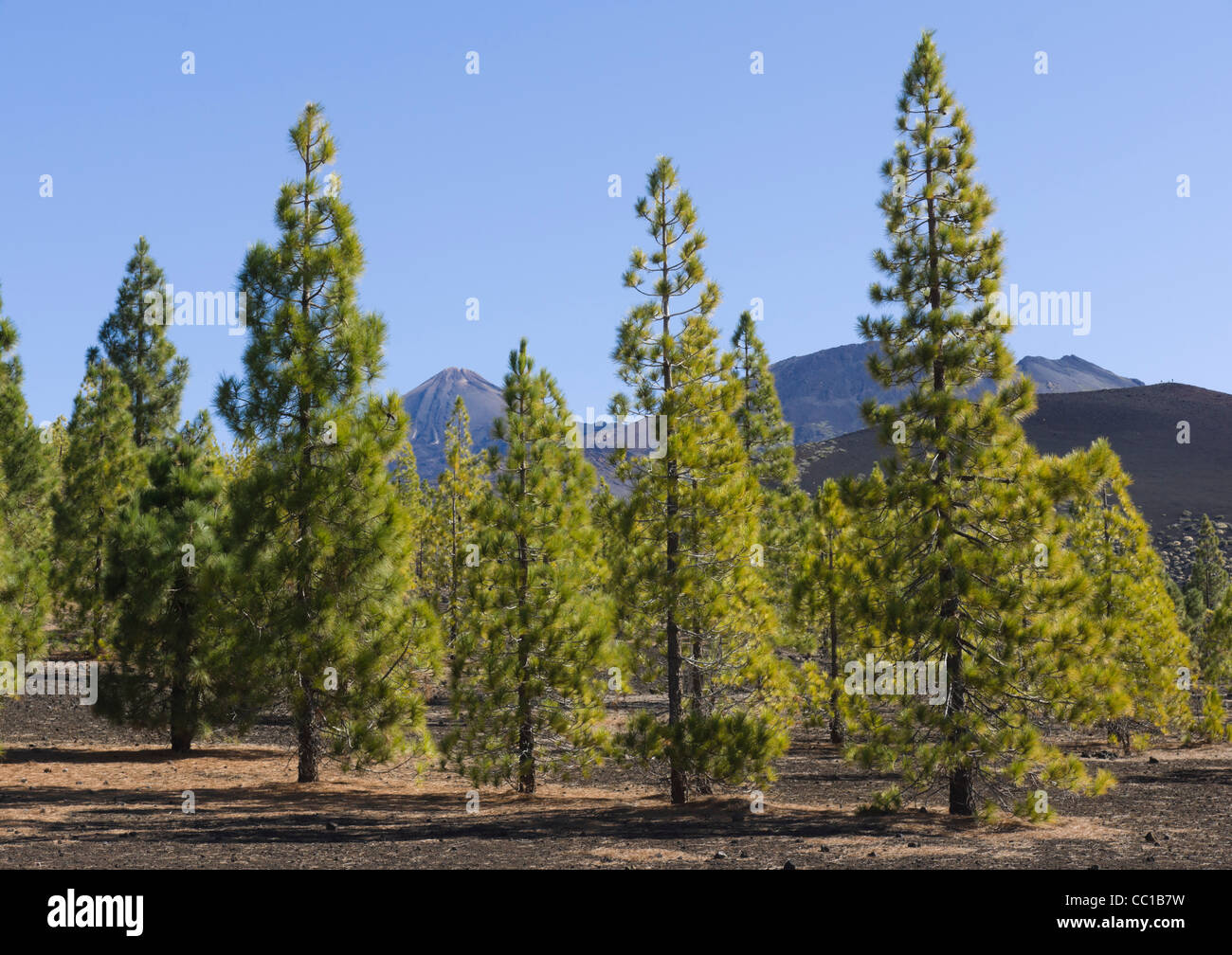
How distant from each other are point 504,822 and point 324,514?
574 cm

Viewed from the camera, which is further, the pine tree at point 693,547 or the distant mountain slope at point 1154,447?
the distant mountain slope at point 1154,447

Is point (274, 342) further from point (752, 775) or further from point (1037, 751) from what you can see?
point (1037, 751)

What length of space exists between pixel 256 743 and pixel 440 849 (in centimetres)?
1248

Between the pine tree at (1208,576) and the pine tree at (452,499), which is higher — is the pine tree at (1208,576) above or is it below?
below

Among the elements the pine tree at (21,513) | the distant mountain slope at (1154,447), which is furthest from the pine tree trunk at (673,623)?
the distant mountain slope at (1154,447)

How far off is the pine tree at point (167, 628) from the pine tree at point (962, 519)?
12.3 metres

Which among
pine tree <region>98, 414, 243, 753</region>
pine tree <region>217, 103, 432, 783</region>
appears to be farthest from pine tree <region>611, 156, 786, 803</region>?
pine tree <region>98, 414, 243, 753</region>

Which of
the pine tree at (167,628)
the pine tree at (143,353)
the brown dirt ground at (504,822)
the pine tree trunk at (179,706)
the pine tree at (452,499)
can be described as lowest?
the brown dirt ground at (504,822)

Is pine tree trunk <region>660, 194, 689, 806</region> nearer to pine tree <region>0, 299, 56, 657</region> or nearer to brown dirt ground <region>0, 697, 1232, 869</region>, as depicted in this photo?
brown dirt ground <region>0, 697, 1232, 869</region>

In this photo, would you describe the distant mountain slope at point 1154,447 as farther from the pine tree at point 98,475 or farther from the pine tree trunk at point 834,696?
the pine tree at point 98,475

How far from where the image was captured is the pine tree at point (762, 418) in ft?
91.9

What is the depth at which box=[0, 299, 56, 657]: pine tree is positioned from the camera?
15680mm

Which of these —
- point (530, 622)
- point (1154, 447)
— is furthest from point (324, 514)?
point (1154, 447)
